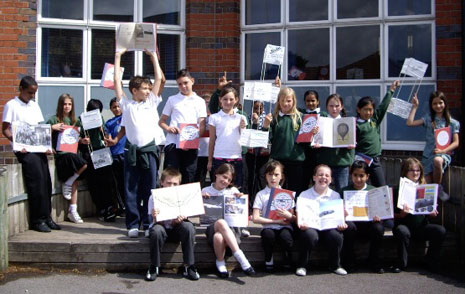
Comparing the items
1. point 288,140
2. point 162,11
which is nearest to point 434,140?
point 288,140

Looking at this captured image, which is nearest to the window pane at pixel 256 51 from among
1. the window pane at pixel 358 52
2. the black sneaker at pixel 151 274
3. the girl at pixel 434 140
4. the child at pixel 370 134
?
the window pane at pixel 358 52

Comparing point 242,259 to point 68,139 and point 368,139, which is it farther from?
point 68,139

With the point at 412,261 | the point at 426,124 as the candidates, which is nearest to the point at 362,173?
the point at 412,261

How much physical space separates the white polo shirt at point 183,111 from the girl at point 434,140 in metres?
2.82

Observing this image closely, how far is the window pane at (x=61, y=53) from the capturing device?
26.6ft

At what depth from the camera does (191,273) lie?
529 centimetres

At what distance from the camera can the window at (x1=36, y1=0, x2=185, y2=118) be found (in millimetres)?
8117

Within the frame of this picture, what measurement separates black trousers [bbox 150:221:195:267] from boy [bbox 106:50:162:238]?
54cm

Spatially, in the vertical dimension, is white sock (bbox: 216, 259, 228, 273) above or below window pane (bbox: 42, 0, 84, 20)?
below

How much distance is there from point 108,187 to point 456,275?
434cm

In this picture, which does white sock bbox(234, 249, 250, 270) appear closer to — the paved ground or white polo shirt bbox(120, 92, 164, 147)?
the paved ground

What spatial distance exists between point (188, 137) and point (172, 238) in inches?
50.9

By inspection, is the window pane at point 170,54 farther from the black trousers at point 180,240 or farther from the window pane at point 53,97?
the black trousers at point 180,240

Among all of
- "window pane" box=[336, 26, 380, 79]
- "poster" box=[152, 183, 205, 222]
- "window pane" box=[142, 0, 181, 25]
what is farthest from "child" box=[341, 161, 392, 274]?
"window pane" box=[142, 0, 181, 25]
